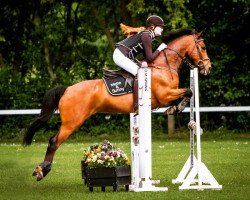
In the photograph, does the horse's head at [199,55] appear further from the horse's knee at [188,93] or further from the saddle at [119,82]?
the saddle at [119,82]

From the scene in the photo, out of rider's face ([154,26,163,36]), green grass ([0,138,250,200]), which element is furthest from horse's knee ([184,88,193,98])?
green grass ([0,138,250,200])

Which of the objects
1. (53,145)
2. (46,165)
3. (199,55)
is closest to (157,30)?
(199,55)

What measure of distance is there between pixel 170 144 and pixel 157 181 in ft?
33.7

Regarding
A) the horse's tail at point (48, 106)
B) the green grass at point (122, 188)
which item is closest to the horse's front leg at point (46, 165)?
the green grass at point (122, 188)

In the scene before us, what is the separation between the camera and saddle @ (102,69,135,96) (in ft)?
47.2

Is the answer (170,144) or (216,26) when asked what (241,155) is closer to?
(170,144)

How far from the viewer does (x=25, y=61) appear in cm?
3180

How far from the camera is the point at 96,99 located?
14484 millimetres

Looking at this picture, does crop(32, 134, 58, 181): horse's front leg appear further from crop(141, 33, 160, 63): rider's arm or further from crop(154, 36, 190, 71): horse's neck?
crop(154, 36, 190, 71): horse's neck

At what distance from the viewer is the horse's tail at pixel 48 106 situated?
48.2 feet

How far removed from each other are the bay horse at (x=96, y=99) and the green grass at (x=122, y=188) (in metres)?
0.77

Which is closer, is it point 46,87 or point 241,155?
point 241,155

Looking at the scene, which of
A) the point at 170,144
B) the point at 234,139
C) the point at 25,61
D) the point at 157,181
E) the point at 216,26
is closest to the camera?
the point at 157,181

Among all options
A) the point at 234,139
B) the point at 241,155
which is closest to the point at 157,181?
the point at 241,155
